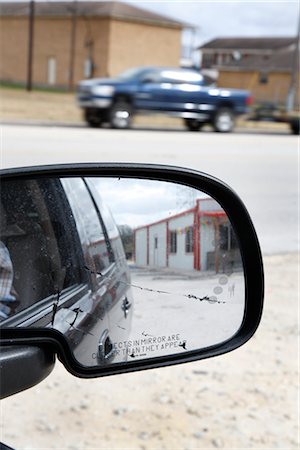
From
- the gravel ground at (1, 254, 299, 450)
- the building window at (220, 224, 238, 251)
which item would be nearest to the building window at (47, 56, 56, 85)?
the gravel ground at (1, 254, 299, 450)

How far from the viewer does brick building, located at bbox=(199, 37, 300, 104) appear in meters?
62.5

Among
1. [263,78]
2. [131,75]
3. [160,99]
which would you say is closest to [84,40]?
[263,78]

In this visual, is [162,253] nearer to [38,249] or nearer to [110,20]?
[38,249]

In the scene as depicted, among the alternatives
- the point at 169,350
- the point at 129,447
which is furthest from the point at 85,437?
the point at 169,350

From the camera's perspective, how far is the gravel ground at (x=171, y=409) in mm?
3191

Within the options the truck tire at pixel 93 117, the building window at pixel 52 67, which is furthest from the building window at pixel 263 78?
the truck tire at pixel 93 117

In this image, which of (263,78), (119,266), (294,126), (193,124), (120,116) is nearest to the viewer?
(119,266)

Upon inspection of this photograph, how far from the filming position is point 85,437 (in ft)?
10.5

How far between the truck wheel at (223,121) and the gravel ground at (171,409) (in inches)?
646

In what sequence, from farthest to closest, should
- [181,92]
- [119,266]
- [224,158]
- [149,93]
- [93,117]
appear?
[181,92] → [149,93] → [93,117] → [224,158] → [119,266]

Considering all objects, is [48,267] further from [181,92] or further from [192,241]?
[181,92]

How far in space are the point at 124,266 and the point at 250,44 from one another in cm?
7641

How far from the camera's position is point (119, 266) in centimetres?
150

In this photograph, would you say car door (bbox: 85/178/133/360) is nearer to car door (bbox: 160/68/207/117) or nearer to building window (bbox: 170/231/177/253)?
building window (bbox: 170/231/177/253)
